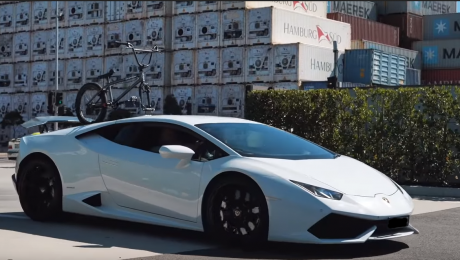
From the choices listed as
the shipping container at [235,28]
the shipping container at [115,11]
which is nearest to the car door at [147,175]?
the shipping container at [235,28]

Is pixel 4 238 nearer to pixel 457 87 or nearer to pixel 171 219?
pixel 171 219

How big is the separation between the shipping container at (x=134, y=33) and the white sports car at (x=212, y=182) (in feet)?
147

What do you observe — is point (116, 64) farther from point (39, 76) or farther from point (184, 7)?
point (39, 76)

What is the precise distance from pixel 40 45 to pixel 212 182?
179 ft

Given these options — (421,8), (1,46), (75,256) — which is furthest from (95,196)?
(421,8)

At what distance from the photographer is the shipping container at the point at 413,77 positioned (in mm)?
52184

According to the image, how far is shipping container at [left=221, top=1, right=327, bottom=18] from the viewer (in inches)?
1881

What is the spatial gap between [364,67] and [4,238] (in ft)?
138

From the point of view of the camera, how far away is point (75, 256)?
6297mm

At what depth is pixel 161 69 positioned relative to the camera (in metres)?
51.3

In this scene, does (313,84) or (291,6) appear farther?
(291,6)

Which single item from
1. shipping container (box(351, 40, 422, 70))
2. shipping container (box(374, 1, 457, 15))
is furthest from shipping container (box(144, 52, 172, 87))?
shipping container (box(374, 1, 457, 15))

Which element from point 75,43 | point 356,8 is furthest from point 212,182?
point 356,8

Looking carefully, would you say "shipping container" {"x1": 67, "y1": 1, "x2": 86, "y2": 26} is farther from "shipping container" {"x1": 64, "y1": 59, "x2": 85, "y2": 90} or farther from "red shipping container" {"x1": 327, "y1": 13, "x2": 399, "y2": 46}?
"red shipping container" {"x1": 327, "y1": 13, "x2": 399, "y2": 46}
